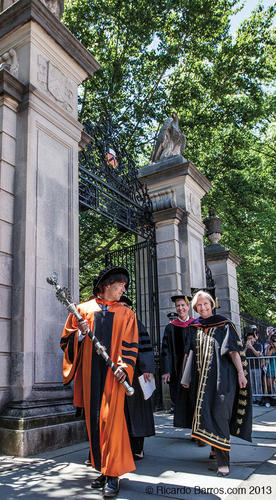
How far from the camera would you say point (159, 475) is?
3.77 meters

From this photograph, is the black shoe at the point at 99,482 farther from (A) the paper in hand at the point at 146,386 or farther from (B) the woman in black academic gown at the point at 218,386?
(B) the woman in black academic gown at the point at 218,386

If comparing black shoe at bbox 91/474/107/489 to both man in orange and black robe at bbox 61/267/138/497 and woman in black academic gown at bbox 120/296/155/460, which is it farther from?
→ woman in black academic gown at bbox 120/296/155/460

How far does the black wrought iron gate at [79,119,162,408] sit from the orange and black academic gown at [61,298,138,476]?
3723 mm

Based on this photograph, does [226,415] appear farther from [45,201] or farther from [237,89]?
[237,89]

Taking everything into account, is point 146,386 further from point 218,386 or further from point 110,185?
point 110,185

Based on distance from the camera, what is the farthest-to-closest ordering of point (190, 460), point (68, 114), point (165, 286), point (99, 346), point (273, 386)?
point (273, 386)
point (165, 286)
point (68, 114)
point (190, 460)
point (99, 346)

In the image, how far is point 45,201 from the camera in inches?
222

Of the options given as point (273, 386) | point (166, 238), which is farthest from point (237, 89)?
point (273, 386)

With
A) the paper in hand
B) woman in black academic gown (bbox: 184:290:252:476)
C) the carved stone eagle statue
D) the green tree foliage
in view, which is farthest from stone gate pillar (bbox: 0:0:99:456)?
the green tree foliage

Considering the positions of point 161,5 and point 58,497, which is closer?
point 58,497

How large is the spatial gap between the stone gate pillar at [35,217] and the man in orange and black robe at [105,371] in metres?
1.08

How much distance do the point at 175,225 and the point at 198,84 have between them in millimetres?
9196

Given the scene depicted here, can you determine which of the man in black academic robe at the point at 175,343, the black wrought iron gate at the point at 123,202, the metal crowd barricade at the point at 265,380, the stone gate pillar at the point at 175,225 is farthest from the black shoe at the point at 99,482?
the metal crowd barricade at the point at 265,380

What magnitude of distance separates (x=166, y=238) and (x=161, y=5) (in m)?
9.63
